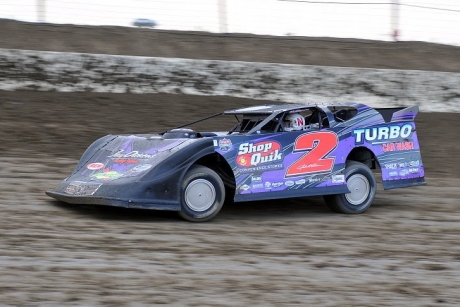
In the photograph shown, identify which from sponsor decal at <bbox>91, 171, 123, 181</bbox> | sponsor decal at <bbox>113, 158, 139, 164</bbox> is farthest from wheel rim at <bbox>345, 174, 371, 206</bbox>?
sponsor decal at <bbox>91, 171, 123, 181</bbox>

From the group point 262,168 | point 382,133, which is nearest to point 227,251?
point 262,168

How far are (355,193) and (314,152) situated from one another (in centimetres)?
90

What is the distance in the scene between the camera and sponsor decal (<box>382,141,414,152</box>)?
1020 centimetres

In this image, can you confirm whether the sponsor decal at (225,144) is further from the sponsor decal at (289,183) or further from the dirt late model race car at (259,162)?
the sponsor decal at (289,183)

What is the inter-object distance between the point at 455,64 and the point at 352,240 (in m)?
13.0

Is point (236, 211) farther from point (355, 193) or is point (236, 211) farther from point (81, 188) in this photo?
point (81, 188)

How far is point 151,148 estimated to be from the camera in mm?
8953

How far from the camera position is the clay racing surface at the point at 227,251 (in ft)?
19.5

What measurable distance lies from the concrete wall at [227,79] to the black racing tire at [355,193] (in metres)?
6.77

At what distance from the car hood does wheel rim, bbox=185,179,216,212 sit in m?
0.46

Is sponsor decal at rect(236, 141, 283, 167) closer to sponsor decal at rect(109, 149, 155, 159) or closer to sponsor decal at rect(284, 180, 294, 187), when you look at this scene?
sponsor decal at rect(284, 180, 294, 187)

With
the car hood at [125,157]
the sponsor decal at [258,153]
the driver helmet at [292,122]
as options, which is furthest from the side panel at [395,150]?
the car hood at [125,157]

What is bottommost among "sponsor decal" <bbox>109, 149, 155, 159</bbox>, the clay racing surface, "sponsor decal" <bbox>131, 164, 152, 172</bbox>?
the clay racing surface

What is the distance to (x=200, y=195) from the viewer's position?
8.80 metres
